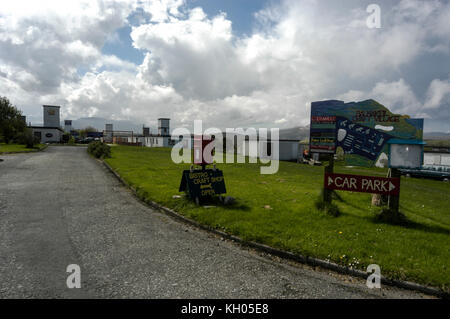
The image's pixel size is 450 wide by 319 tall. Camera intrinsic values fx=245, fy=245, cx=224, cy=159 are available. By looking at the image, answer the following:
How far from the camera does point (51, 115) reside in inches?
2785

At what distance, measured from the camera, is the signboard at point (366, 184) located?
7082 millimetres

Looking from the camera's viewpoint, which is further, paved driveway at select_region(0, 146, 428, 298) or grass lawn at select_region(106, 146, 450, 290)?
grass lawn at select_region(106, 146, 450, 290)

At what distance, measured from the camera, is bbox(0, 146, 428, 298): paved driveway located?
13.2 feet

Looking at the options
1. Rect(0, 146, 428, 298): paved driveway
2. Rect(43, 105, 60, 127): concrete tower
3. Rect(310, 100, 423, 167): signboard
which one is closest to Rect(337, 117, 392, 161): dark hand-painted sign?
Rect(310, 100, 423, 167): signboard

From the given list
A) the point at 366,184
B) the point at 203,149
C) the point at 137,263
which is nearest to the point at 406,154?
the point at 366,184

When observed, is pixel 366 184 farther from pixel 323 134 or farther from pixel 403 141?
pixel 323 134

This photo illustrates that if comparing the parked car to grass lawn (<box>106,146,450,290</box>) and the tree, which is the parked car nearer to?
grass lawn (<box>106,146,450,290</box>)

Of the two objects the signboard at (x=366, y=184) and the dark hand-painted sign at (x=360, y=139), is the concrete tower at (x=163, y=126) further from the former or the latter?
the signboard at (x=366, y=184)

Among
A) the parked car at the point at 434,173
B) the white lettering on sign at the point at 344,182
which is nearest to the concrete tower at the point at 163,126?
the parked car at the point at 434,173

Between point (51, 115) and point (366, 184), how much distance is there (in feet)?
278

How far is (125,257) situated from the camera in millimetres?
5113

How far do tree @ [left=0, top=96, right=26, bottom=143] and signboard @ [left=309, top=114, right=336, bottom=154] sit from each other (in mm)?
53198

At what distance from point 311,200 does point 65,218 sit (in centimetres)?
843
